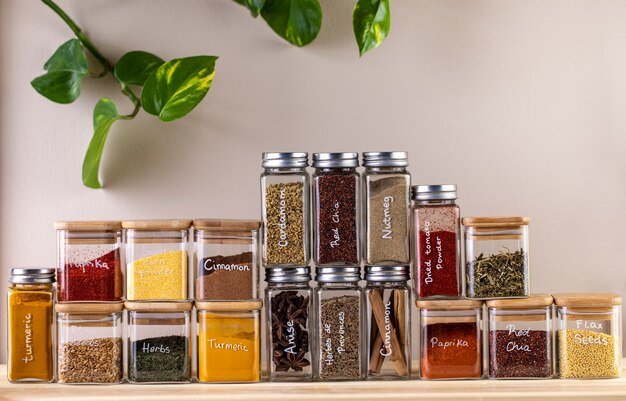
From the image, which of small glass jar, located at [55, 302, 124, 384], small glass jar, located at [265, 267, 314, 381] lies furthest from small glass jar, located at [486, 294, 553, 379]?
small glass jar, located at [55, 302, 124, 384]

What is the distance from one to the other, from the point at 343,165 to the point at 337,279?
24cm

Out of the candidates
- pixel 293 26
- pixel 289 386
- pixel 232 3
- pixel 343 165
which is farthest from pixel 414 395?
pixel 232 3

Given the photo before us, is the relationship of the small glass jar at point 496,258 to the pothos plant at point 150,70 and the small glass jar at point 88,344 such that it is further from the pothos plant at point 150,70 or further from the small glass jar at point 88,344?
the small glass jar at point 88,344

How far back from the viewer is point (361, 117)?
2.05 m

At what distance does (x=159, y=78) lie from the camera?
1.86 meters

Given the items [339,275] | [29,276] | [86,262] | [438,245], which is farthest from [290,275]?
[29,276]

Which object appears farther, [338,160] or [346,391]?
[338,160]

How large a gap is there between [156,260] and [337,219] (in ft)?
1.29

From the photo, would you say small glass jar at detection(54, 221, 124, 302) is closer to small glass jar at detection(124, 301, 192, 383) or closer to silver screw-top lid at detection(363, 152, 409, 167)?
small glass jar at detection(124, 301, 192, 383)

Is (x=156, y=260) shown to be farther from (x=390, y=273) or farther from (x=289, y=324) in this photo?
(x=390, y=273)

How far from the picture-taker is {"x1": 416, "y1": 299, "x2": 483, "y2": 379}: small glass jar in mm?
1724

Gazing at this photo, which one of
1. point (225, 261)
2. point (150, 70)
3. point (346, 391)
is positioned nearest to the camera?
point (346, 391)

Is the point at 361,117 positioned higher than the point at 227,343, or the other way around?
the point at 361,117

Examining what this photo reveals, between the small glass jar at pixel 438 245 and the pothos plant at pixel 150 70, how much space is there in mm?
412
